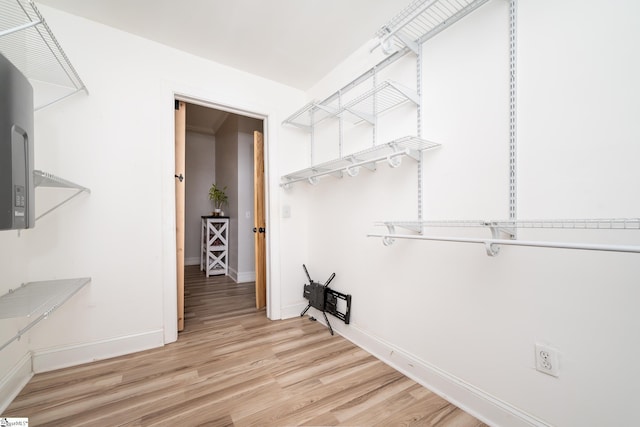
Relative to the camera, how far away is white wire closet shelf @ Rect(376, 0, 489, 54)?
137 cm

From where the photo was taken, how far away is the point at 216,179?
5625 mm

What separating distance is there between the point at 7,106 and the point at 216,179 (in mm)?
5030

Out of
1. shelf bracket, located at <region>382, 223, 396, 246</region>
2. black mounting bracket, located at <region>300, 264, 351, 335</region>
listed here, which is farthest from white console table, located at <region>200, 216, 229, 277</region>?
shelf bracket, located at <region>382, 223, 396, 246</region>

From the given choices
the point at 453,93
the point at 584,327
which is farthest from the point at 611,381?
the point at 453,93

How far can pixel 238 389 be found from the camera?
1582mm

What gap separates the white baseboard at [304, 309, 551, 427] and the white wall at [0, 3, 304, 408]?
1.66 meters

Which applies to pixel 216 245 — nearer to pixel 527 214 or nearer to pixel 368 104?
pixel 368 104

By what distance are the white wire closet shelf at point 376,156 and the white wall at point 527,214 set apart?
4.4 inches

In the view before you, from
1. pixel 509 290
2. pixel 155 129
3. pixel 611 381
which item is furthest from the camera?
pixel 155 129

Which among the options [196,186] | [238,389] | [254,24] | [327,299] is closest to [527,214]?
[327,299]

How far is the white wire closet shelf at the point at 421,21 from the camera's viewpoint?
1370 millimetres

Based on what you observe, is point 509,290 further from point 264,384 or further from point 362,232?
point 264,384

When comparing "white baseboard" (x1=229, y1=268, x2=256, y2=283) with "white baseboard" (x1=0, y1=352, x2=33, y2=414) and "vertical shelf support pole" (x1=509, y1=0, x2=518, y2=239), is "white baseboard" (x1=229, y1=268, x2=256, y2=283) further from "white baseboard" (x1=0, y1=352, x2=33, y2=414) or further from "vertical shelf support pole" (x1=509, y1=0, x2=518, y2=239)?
"vertical shelf support pole" (x1=509, y1=0, x2=518, y2=239)

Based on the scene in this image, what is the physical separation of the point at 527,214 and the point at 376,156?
3.33 feet
